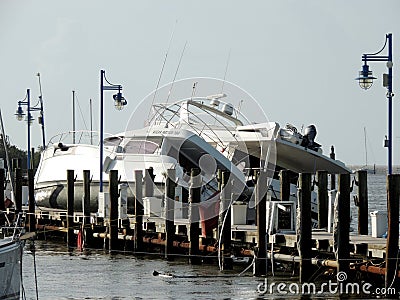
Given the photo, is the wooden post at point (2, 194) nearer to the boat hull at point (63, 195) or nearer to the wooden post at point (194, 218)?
the boat hull at point (63, 195)

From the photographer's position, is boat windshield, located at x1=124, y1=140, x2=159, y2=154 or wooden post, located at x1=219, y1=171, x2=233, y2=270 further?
boat windshield, located at x1=124, y1=140, x2=159, y2=154

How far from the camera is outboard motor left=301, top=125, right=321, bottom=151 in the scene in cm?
3853

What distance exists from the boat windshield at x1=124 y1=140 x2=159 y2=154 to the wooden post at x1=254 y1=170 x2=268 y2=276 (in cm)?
1216

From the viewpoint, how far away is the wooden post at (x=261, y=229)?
26.8 metres

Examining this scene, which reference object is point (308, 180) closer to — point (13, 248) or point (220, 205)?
point (220, 205)

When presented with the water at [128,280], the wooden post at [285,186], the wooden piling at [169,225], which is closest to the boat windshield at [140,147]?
the water at [128,280]

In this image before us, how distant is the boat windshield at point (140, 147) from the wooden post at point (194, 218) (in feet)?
28.1

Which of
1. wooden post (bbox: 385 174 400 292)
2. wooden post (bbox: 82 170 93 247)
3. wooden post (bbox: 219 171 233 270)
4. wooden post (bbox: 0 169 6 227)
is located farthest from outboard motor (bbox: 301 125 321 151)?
wooden post (bbox: 385 174 400 292)

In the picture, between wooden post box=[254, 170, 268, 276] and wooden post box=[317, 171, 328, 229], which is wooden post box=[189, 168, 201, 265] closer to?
wooden post box=[254, 170, 268, 276]

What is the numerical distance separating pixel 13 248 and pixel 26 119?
27576 millimetres

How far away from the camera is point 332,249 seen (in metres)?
25.5

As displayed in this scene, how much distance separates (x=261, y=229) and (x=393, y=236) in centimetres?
495

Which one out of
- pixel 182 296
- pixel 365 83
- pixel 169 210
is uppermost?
pixel 365 83

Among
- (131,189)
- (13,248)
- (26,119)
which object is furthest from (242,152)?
(13,248)
